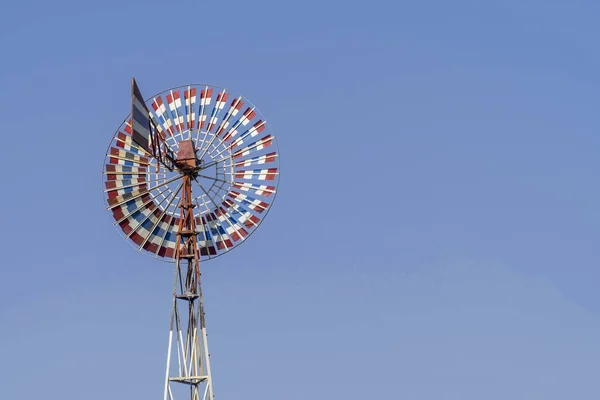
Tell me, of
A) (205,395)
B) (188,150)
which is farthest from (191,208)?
(205,395)

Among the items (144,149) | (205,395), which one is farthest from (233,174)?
(205,395)

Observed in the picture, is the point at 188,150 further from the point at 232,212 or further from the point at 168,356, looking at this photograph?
the point at 168,356

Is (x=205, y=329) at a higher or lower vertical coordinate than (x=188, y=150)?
lower

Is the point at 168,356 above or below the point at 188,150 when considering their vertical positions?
below

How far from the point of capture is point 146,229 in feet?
231

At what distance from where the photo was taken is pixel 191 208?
2689 inches

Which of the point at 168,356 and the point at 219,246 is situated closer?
the point at 168,356

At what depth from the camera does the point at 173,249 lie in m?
70.2

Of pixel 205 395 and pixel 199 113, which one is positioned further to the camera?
pixel 199 113

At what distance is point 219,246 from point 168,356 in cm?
671

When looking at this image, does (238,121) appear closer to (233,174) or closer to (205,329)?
(233,174)

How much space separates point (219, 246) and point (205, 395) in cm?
782

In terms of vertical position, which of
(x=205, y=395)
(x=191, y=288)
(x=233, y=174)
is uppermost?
(x=233, y=174)

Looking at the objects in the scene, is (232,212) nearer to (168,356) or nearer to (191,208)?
(191,208)
